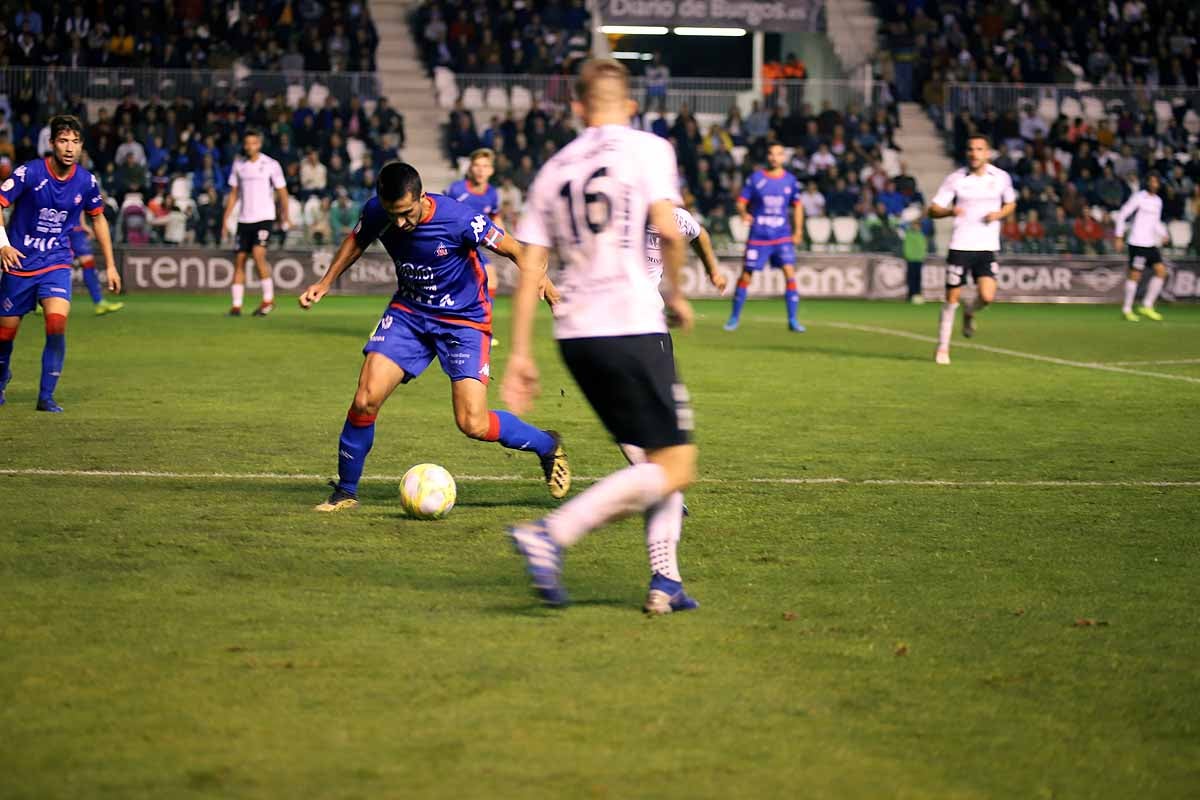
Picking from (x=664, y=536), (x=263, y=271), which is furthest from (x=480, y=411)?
(x=263, y=271)

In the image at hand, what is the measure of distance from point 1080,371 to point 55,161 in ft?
33.4

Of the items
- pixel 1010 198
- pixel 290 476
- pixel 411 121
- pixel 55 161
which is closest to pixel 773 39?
pixel 411 121

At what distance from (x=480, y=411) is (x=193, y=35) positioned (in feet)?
87.4

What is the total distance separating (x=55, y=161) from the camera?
11188 mm

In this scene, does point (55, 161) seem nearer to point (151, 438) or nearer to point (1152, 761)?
point (151, 438)

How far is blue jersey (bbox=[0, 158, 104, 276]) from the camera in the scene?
36.7 ft

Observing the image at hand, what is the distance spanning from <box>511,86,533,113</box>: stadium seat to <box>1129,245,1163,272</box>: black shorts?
13.6 m

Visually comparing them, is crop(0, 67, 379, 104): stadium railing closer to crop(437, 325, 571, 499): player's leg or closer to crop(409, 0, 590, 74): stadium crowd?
crop(409, 0, 590, 74): stadium crowd

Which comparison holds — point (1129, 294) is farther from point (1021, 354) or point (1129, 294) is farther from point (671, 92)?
point (671, 92)

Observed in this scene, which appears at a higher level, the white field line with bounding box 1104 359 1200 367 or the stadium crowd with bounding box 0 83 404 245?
the stadium crowd with bounding box 0 83 404 245

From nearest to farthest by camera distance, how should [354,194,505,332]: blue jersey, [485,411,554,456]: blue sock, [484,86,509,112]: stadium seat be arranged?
[354,194,505,332]: blue jersey < [485,411,554,456]: blue sock < [484,86,509,112]: stadium seat

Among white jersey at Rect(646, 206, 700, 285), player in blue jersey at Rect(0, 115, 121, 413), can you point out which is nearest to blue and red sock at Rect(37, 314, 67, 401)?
player in blue jersey at Rect(0, 115, 121, 413)

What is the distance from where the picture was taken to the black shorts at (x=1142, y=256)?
2523 centimetres

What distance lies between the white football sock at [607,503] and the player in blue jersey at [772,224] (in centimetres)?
1548
